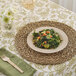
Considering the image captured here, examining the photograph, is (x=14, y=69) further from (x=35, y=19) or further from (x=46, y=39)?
(x=35, y=19)

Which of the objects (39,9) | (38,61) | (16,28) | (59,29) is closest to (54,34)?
(59,29)

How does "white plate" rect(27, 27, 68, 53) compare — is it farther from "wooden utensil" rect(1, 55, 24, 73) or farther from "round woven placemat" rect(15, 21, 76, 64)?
"wooden utensil" rect(1, 55, 24, 73)

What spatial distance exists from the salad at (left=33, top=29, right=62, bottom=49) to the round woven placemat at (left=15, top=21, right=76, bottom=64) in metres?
0.06

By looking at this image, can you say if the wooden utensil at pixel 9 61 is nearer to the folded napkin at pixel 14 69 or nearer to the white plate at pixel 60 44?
the folded napkin at pixel 14 69

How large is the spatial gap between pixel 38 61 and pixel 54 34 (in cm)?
26

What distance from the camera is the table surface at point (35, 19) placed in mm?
1375

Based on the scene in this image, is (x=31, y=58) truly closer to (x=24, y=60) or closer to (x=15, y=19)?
(x=24, y=60)

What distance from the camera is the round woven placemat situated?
1410 millimetres

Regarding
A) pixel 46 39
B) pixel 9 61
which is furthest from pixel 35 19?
pixel 9 61

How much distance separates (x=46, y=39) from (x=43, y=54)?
0.11 m

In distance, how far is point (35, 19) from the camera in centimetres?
182

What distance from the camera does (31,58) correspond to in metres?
1.42

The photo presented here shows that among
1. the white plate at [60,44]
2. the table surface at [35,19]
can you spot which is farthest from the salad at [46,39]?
the table surface at [35,19]

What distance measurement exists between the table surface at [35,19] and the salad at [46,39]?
0.16m
